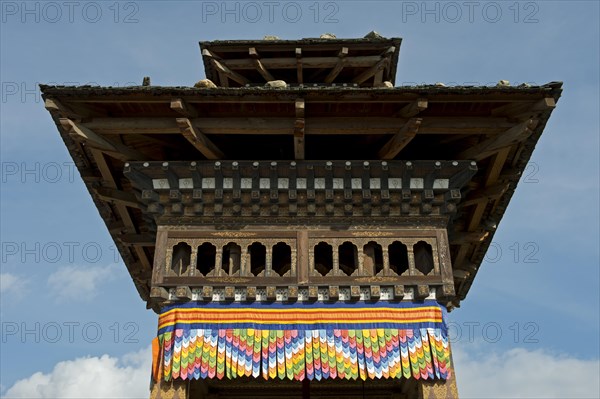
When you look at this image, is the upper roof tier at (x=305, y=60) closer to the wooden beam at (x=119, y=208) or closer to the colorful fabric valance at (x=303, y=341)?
the wooden beam at (x=119, y=208)

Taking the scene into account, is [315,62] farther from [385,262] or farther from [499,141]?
[385,262]

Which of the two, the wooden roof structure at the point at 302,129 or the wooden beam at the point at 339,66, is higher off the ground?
the wooden beam at the point at 339,66

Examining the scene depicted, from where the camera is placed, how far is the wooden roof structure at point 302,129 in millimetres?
9250

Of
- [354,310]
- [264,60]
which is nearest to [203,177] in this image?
[354,310]

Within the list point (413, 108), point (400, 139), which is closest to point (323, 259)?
point (400, 139)

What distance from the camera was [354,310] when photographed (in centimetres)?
947

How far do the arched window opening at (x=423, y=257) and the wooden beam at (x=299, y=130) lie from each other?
223cm

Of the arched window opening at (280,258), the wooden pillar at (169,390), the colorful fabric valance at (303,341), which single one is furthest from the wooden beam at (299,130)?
the wooden pillar at (169,390)

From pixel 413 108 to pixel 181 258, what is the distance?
159 inches

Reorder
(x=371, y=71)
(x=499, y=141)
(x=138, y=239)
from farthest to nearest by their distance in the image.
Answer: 1. (x=371, y=71)
2. (x=138, y=239)
3. (x=499, y=141)

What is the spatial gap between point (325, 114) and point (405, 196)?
1732 mm

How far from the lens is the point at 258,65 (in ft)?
44.7

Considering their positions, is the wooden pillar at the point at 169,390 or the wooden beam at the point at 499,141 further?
the wooden beam at the point at 499,141

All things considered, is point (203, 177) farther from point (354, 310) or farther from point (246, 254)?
point (354, 310)
